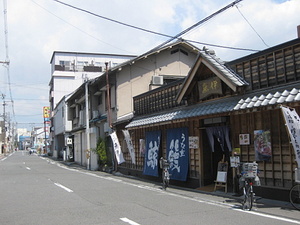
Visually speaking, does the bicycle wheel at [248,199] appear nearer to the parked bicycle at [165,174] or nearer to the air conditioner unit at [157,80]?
the parked bicycle at [165,174]

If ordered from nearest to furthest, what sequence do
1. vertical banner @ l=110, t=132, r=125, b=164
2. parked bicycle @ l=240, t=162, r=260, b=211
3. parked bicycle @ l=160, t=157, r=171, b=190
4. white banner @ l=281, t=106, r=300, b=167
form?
1. white banner @ l=281, t=106, r=300, b=167
2. parked bicycle @ l=240, t=162, r=260, b=211
3. parked bicycle @ l=160, t=157, r=171, b=190
4. vertical banner @ l=110, t=132, r=125, b=164

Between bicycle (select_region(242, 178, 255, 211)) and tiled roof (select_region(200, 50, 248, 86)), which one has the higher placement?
tiled roof (select_region(200, 50, 248, 86))

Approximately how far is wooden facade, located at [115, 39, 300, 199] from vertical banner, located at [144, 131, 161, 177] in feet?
6.29

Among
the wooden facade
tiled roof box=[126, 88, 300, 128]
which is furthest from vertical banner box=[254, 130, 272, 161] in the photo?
tiled roof box=[126, 88, 300, 128]

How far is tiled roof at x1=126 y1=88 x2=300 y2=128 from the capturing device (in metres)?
9.66

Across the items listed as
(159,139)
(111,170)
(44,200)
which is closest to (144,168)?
(159,139)

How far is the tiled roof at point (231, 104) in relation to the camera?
9656mm

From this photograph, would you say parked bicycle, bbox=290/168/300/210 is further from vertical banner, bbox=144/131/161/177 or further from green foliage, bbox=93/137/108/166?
green foliage, bbox=93/137/108/166

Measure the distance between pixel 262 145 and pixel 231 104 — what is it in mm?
1909

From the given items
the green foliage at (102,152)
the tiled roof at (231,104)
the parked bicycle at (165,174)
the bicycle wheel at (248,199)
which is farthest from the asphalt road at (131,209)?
the green foliage at (102,152)

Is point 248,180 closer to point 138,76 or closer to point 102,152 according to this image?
point 138,76

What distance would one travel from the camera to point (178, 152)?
611 inches

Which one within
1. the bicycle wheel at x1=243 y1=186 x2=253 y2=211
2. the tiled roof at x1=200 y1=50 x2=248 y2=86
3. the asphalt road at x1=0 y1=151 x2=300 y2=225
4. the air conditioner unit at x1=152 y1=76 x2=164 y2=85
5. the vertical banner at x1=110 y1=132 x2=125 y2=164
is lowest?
the asphalt road at x1=0 y1=151 x2=300 y2=225

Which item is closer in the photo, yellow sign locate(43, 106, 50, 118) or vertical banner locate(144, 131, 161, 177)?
vertical banner locate(144, 131, 161, 177)
